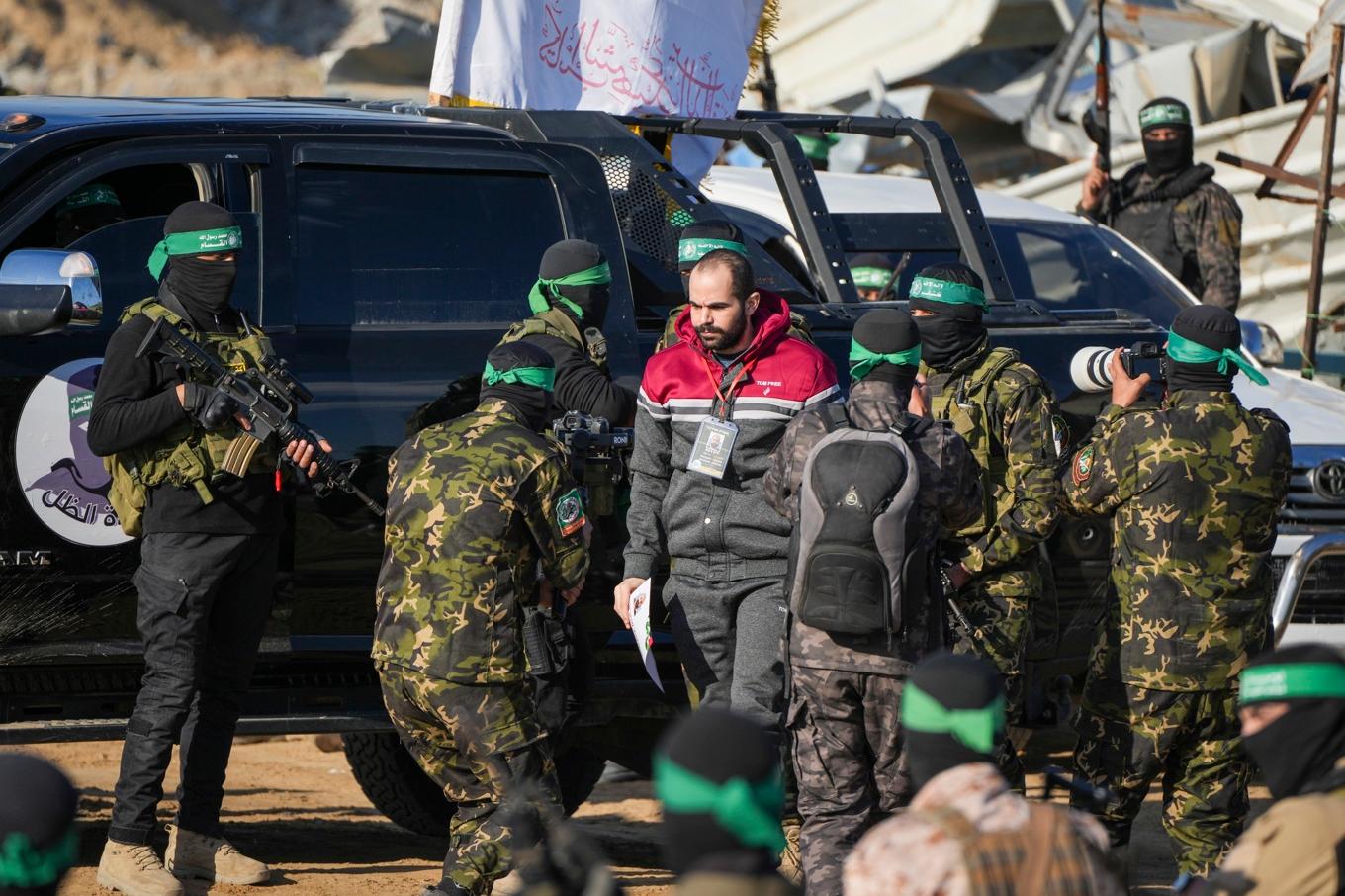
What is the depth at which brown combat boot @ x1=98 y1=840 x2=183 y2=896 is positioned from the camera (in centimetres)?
571

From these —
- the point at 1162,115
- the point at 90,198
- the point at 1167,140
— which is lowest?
the point at 90,198

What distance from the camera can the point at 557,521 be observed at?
532 centimetres

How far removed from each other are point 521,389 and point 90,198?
1617 mm

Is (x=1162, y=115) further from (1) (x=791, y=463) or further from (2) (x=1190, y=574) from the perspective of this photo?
(1) (x=791, y=463)

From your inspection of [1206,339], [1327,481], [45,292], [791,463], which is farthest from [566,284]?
→ [1327,481]

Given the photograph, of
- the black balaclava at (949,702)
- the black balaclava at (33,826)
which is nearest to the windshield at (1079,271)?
the black balaclava at (949,702)

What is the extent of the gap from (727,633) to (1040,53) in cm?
1273

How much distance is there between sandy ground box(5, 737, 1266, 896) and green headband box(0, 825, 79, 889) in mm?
2833

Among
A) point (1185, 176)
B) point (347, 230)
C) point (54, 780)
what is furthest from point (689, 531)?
point (1185, 176)

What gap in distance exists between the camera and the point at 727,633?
5812 millimetres

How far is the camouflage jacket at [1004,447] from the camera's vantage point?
5938mm

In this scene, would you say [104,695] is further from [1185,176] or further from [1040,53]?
[1040,53]

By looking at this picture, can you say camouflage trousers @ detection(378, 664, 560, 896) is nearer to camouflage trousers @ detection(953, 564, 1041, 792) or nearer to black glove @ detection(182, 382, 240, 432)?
black glove @ detection(182, 382, 240, 432)

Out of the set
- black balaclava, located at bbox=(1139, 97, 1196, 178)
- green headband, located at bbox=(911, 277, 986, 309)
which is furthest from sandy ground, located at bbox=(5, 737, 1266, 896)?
black balaclava, located at bbox=(1139, 97, 1196, 178)
